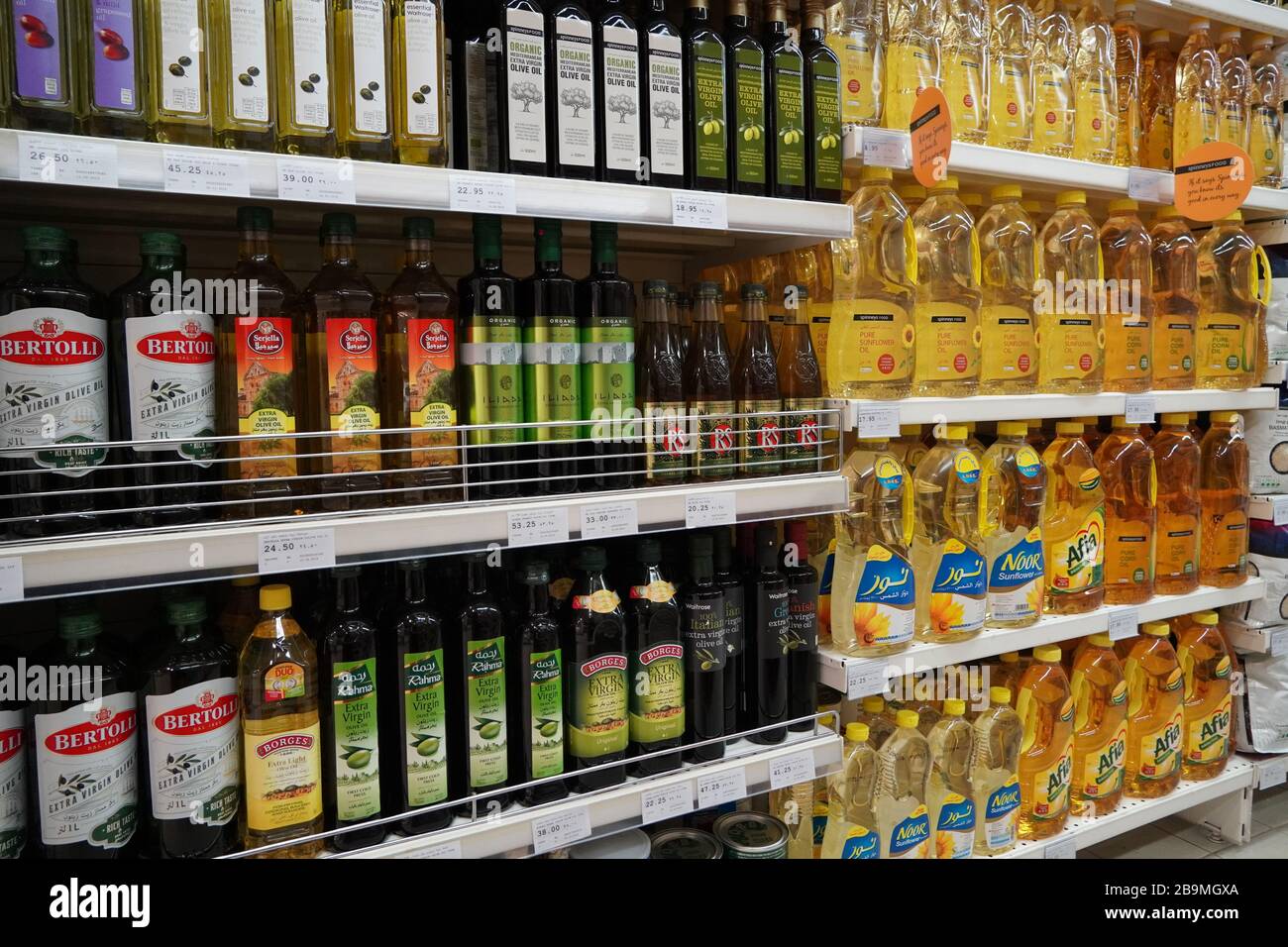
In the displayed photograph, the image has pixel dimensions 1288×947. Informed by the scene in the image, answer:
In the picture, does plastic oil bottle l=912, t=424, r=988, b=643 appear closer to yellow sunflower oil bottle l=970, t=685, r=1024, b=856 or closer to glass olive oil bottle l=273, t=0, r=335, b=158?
yellow sunflower oil bottle l=970, t=685, r=1024, b=856

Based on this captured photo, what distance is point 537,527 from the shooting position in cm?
129

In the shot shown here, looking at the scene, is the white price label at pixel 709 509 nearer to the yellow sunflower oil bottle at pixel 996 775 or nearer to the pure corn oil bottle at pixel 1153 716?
the yellow sunflower oil bottle at pixel 996 775

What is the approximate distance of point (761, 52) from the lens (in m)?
1.51

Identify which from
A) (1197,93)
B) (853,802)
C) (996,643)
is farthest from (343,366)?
(1197,93)

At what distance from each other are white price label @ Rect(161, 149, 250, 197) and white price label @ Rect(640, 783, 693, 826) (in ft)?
3.69

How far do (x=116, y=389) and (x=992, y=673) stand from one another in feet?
6.46

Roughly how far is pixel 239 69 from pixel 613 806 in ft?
4.12

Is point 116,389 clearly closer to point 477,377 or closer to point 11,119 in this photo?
point 11,119

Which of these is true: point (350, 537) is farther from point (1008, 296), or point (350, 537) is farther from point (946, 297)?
point (1008, 296)

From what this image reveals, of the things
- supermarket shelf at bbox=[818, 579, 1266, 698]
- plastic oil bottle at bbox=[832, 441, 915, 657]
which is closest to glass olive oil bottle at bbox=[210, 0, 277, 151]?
plastic oil bottle at bbox=[832, 441, 915, 657]

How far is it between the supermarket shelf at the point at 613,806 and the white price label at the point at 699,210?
965 millimetres

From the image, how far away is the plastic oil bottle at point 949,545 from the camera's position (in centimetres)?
180

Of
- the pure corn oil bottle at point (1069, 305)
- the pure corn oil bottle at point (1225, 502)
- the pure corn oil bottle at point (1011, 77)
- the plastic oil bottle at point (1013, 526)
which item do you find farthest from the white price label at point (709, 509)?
the pure corn oil bottle at point (1225, 502)
